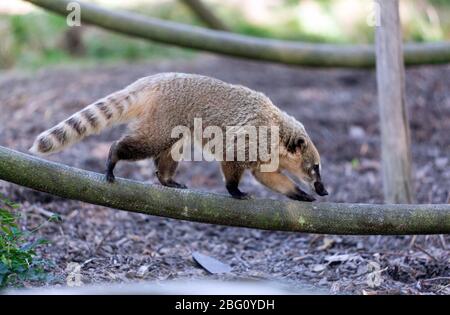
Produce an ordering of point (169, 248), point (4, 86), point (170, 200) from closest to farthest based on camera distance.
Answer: point (170, 200)
point (169, 248)
point (4, 86)

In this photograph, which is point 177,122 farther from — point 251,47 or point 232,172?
point 251,47

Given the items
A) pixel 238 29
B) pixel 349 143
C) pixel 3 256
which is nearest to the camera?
pixel 3 256

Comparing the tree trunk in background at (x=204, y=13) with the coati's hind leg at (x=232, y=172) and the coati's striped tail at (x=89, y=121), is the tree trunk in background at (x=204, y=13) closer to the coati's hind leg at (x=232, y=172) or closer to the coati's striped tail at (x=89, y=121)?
the coati's striped tail at (x=89, y=121)

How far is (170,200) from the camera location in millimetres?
4422

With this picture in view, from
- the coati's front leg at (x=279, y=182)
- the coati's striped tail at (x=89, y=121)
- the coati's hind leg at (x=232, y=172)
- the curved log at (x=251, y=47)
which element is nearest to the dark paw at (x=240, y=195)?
the coati's hind leg at (x=232, y=172)

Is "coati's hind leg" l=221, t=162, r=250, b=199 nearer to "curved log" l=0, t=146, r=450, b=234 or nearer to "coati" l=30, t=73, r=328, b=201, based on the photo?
"coati" l=30, t=73, r=328, b=201

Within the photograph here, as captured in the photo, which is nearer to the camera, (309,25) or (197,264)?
(197,264)

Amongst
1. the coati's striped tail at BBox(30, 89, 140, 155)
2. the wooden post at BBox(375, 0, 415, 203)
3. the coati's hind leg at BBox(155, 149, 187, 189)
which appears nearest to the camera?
the coati's striped tail at BBox(30, 89, 140, 155)

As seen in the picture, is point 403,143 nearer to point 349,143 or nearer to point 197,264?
point 197,264

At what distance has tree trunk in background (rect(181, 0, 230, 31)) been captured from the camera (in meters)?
9.91

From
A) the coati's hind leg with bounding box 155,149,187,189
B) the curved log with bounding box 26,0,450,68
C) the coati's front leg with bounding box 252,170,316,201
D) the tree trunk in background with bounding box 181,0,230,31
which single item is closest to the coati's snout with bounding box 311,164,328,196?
the coati's front leg with bounding box 252,170,316,201

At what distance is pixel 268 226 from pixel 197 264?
2.71ft

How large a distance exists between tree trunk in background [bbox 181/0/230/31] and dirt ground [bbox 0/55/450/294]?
0.75 m
